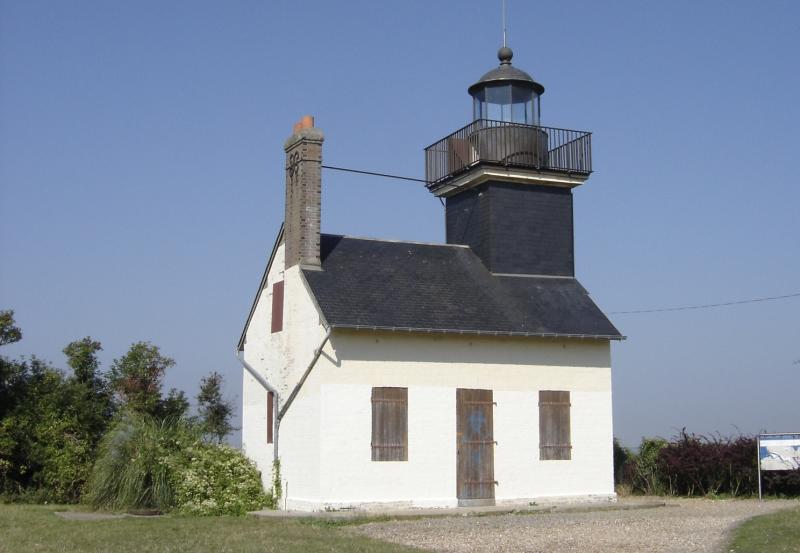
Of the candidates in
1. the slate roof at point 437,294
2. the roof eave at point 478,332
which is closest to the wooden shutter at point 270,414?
the slate roof at point 437,294

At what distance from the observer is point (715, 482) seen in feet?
68.6

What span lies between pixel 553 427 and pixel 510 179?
5.63 meters

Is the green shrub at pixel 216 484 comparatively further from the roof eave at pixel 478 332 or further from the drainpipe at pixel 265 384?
the roof eave at pixel 478 332

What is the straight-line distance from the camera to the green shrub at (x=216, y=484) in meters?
18.4

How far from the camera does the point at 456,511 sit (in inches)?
691

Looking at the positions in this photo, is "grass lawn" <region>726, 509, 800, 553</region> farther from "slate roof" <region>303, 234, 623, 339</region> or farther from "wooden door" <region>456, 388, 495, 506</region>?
"slate roof" <region>303, 234, 623, 339</region>

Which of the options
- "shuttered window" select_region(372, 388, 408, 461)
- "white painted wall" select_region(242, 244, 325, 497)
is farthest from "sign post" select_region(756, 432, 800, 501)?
"white painted wall" select_region(242, 244, 325, 497)

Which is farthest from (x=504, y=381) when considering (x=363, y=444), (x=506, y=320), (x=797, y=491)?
(x=797, y=491)

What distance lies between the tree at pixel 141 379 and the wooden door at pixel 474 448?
8.47 m

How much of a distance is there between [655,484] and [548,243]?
590 cm

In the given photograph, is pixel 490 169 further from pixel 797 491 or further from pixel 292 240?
pixel 797 491

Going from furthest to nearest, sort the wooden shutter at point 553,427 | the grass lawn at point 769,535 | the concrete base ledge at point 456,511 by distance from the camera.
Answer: the wooden shutter at point 553,427
the concrete base ledge at point 456,511
the grass lawn at point 769,535

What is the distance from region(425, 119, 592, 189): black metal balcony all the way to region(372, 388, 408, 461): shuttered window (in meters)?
6.11

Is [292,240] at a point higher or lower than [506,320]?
higher
